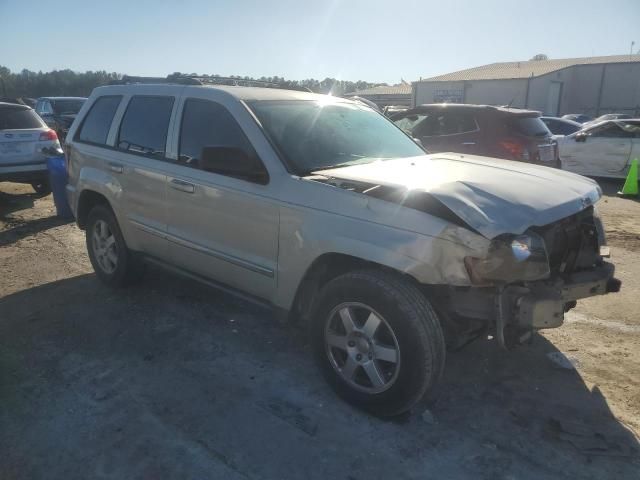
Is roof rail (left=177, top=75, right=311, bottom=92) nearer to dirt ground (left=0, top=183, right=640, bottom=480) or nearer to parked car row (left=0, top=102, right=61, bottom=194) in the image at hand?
dirt ground (left=0, top=183, right=640, bottom=480)

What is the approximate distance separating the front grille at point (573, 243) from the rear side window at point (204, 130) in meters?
2.08

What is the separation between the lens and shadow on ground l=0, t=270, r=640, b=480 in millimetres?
2713

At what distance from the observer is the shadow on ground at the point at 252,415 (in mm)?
2713

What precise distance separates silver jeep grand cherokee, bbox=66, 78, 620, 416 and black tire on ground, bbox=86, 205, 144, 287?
21cm

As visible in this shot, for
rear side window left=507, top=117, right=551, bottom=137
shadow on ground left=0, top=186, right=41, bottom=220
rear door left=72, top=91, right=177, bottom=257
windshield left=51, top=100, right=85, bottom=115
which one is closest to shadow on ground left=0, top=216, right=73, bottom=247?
shadow on ground left=0, top=186, right=41, bottom=220

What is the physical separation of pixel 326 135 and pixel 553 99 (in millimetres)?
39746

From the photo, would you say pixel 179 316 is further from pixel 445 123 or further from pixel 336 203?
pixel 445 123

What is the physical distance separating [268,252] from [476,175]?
146 centimetres

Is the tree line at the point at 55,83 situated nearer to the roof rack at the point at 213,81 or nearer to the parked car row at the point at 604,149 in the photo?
the parked car row at the point at 604,149

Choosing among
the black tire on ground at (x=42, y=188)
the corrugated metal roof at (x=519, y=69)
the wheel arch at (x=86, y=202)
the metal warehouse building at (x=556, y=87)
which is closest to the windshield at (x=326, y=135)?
the wheel arch at (x=86, y=202)

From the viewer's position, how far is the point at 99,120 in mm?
5031

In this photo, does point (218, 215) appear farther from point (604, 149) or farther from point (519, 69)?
point (519, 69)

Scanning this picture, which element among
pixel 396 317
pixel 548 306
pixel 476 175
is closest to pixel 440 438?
pixel 396 317

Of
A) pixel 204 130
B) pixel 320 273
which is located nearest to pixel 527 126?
pixel 204 130
